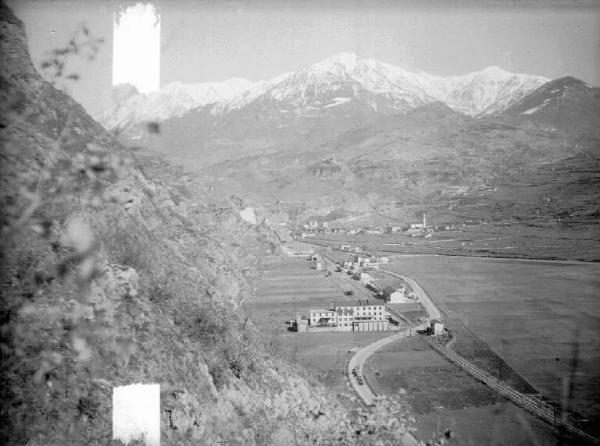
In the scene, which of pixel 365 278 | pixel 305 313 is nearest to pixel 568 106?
pixel 365 278

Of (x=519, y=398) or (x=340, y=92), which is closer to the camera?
(x=519, y=398)

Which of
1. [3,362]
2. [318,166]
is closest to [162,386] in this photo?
[3,362]

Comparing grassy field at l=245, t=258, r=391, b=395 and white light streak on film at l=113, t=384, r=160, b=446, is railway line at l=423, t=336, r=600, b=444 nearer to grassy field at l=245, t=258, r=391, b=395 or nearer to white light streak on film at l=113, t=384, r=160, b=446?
grassy field at l=245, t=258, r=391, b=395

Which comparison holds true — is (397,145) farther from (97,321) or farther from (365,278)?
(97,321)

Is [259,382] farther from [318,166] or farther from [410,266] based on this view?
[318,166]

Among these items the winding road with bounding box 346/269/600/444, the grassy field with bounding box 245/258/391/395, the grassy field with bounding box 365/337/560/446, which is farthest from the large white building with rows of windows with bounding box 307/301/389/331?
the grassy field with bounding box 365/337/560/446

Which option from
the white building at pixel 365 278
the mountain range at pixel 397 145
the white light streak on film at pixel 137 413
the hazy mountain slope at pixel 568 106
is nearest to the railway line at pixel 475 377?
the white building at pixel 365 278

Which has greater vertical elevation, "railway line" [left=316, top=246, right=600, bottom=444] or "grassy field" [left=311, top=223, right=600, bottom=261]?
"grassy field" [left=311, top=223, right=600, bottom=261]
